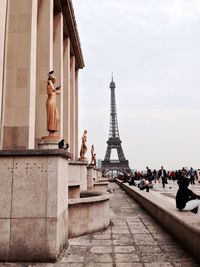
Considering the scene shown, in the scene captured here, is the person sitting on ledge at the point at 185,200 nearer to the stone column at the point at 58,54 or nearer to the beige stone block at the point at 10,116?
the beige stone block at the point at 10,116

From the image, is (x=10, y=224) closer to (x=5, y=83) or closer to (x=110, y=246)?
(x=110, y=246)

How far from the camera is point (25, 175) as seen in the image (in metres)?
6.48

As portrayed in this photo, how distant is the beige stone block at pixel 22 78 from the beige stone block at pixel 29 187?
21.4 feet

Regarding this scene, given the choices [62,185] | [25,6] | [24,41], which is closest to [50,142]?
[62,185]

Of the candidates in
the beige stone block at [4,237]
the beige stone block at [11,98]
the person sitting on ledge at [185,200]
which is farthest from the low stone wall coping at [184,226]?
the beige stone block at [11,98]

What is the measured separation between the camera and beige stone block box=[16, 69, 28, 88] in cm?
1230

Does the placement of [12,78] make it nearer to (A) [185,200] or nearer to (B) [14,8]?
(B) [14,8]

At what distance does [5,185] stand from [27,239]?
1.31 m

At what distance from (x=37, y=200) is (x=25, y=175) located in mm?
642

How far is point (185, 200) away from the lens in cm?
902

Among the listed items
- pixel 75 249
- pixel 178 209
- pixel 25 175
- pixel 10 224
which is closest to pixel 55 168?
pixel 25 175

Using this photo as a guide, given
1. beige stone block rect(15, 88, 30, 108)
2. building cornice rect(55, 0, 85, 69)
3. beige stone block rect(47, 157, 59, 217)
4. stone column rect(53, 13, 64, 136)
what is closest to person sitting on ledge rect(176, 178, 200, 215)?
beige stone block rect(47, 157, 59, 217)

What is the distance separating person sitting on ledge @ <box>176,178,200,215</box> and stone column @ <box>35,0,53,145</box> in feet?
28.3

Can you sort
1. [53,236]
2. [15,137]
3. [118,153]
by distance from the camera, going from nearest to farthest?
[53,236], [15,137], [118,153]
